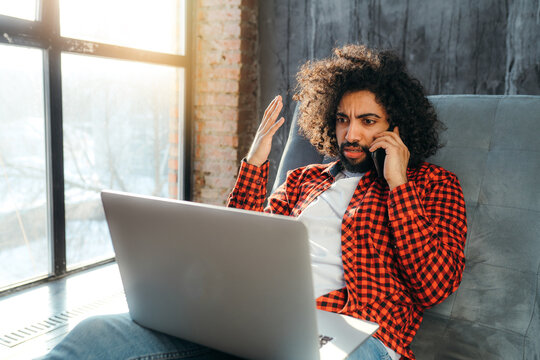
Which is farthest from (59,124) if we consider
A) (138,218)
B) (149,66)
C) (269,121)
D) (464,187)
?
(464,187)

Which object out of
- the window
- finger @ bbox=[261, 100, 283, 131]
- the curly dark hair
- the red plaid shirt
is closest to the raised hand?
finger @ bbox=[261, 100, 283, 131]

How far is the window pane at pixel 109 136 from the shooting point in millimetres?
2354

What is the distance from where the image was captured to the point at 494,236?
1.31 meters

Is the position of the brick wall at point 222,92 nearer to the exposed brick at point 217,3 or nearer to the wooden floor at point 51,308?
the exposed brick at point 217,3

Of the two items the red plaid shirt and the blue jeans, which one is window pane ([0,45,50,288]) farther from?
the red plaid shirt

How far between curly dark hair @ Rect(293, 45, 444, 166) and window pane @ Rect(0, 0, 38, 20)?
1306mm

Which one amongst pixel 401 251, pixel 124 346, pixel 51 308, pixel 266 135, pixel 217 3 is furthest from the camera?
pixel 217 3

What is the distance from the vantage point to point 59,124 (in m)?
2.23

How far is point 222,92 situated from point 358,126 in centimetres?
162

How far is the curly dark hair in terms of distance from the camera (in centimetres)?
144

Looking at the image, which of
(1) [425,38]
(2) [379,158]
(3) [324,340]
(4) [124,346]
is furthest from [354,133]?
(1) [425,38]

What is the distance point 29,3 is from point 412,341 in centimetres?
204

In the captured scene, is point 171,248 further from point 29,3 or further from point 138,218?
point 29,3

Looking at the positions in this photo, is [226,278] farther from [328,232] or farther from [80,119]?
[80,119]
